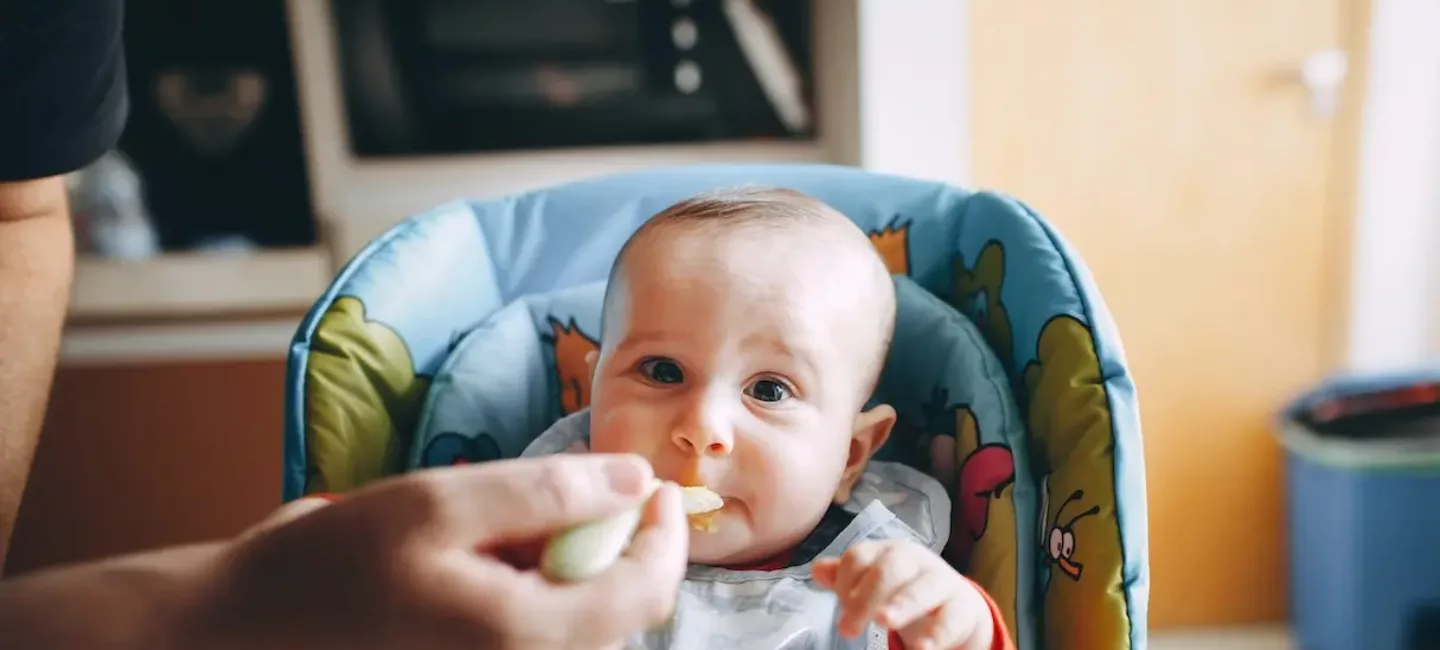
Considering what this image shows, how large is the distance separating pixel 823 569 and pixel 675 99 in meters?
1.26

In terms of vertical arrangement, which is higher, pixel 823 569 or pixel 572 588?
pixel 572 588

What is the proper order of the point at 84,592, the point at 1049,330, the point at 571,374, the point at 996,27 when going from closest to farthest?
the point at 84,592 < the point at 1049,330 < the point at 571,374 < the point at 996,27

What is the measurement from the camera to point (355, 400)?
822 millimetres

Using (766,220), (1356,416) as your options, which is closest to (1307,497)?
(1356,416)

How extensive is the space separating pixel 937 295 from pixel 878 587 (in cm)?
45

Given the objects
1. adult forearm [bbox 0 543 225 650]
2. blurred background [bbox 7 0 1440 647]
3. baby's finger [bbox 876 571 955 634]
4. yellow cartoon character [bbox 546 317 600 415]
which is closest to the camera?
adult forearm [bbox 0 543 225 650]

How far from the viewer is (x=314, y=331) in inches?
32.5

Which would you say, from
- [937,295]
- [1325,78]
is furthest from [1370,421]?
[937,295]

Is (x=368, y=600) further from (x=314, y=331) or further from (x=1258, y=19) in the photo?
(x=1258, y=19)

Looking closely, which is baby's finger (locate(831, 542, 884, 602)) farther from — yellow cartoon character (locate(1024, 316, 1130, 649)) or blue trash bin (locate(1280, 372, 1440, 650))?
blue trash bin (locate(1280, 372, 1440, 650))

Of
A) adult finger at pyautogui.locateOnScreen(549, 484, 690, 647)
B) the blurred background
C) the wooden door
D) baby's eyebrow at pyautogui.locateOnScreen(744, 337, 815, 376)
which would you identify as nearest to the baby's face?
baby's eyebrow at pyautogui.locateOnScreen(744, 337, 815, 376)

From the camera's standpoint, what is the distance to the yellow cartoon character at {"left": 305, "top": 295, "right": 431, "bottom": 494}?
31.1 inches

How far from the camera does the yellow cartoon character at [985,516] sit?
742 mm

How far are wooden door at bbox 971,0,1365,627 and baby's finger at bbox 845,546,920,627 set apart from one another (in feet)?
4.21
